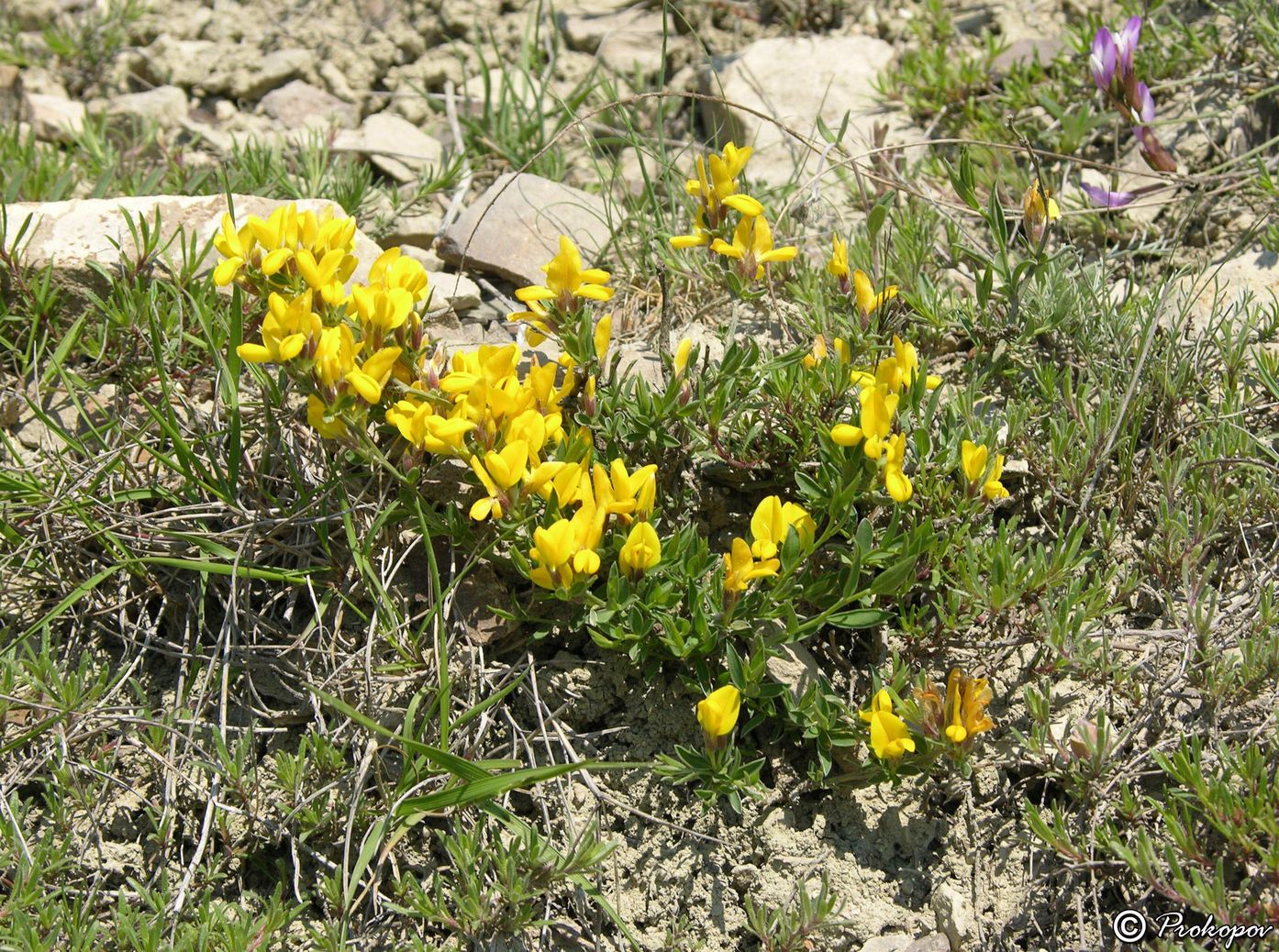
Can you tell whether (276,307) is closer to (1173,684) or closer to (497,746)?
(497,746)

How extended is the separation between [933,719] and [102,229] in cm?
285

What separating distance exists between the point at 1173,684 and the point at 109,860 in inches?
104

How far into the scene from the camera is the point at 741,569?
2.61 metres

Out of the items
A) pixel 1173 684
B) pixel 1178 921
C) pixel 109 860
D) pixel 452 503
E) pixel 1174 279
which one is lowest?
pixel 109 860

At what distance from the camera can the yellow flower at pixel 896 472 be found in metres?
2.67

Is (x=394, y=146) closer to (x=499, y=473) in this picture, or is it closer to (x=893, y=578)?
(x=499, y=473)

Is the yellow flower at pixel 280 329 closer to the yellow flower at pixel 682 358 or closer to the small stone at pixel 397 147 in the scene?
the yellow flower at pixel 682 358

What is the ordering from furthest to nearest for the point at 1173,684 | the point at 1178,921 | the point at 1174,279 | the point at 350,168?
1. the point at 350,168
2. the point at 1174,279
3. the point at 1173,684
4. the point at 1178,921

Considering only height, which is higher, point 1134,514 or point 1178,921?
point 1134,514

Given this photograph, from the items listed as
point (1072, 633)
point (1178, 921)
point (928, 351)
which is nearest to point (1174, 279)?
point (928, 351)

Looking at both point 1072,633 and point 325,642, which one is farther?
point 325,642

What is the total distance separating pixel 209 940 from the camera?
252 cm

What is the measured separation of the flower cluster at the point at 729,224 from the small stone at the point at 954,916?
5.43 ft

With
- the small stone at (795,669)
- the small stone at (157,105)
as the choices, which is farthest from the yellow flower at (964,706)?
the small stone at (157,105)
